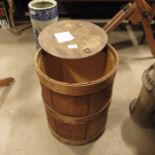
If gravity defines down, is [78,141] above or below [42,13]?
below

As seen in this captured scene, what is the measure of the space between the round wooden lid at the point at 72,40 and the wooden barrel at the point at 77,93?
8 centimetres

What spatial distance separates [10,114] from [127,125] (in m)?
0.93

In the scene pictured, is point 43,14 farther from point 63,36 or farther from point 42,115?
point 42,115

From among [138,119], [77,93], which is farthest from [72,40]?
[138,119]

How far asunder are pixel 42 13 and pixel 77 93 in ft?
3.49

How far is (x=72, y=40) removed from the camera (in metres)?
1.28

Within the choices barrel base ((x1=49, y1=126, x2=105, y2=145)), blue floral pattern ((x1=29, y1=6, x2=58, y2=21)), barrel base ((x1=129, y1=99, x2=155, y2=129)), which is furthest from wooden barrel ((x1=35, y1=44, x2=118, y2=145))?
blue floral pattern ((x1=29, y1=6, x2=58, y2=21))

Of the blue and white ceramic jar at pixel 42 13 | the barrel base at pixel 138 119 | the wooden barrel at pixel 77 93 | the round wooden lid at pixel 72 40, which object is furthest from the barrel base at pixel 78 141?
the blue and white ceramic jar at pixel 42 13

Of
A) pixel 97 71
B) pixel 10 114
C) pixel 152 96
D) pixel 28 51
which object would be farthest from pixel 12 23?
pixel 152 96

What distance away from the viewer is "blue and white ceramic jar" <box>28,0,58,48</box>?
1.86 meters

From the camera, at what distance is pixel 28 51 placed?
7.70 ft

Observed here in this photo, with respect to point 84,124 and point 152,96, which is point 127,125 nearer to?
point 152,96

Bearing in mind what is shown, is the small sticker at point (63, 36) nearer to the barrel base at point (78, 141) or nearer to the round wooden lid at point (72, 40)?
the round wooden lid at point (72, 40)

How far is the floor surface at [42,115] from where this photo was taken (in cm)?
148
